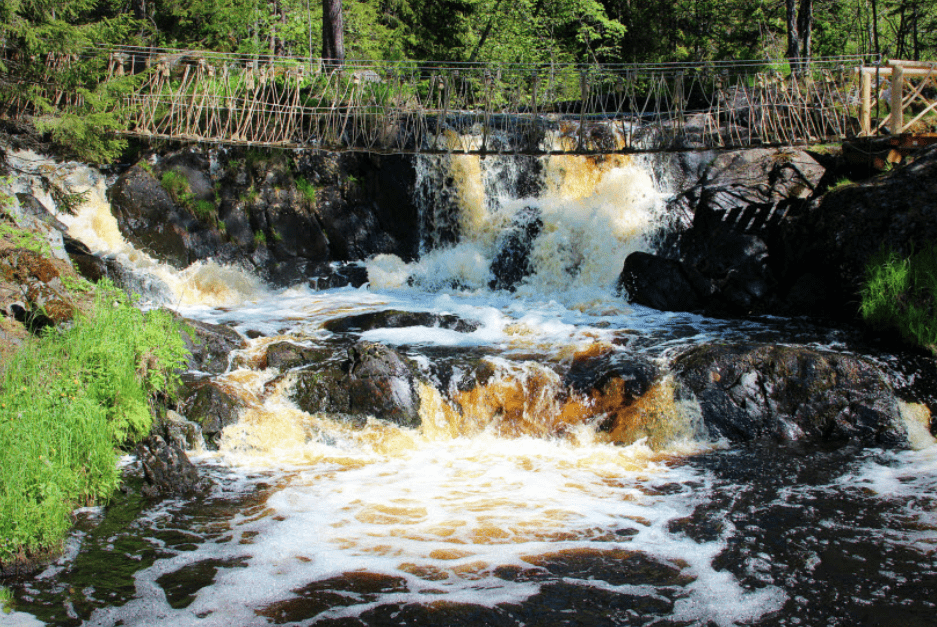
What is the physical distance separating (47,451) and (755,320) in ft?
31.2

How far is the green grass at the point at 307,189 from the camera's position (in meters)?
13.7

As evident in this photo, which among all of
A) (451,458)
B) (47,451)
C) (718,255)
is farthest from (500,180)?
(47,451)

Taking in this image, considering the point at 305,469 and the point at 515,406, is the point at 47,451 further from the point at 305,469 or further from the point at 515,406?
the point at 515,406

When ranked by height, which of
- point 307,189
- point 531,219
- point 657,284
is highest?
point 307,189

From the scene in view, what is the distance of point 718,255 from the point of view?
1200 cm

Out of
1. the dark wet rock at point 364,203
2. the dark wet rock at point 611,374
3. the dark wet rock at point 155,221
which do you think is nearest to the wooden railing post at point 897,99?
the dark wet rock at point 611,374

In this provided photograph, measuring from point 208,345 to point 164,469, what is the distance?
9.47ft

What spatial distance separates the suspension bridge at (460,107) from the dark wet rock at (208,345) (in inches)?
141

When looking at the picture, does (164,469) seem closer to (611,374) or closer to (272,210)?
(611,374)

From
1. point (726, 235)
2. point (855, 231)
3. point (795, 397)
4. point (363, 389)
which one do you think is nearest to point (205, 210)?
point (363, 389)

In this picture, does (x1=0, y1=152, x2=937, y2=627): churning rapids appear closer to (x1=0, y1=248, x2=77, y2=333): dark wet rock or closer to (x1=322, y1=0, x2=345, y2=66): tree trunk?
(x1=0, y1=248, x2=77, y2=333): dark wet rock

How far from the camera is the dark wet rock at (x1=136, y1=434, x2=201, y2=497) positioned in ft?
19.1

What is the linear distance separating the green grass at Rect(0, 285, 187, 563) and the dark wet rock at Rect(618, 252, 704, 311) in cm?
767

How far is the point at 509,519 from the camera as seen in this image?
5.54m
